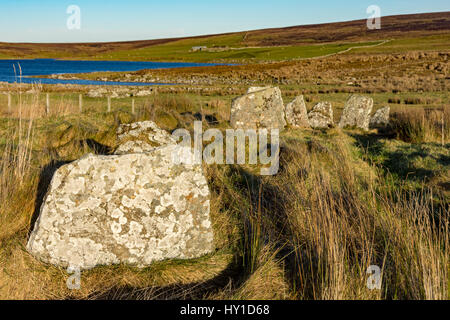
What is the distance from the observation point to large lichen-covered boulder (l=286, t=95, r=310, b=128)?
42.8 ft

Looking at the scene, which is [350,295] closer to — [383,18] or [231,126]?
[231,126]

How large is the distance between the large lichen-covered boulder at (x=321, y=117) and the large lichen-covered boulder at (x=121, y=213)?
10.3 meters

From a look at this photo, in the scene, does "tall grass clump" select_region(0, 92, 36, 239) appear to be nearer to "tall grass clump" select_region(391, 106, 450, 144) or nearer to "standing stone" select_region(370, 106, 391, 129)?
"tall grass clump" select_region(391, 106, 450, 144)

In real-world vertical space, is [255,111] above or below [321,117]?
above

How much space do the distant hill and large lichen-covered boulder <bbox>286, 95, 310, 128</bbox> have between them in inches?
4182

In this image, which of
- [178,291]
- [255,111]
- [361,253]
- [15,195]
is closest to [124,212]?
[178,291]

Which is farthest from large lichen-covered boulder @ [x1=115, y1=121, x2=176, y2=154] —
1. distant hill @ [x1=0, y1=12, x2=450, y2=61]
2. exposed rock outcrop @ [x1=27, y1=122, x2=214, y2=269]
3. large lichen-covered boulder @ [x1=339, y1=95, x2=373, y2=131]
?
distant hill @ [x1=0, y1=12, x2=450, y2=61]

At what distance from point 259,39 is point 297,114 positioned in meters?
133

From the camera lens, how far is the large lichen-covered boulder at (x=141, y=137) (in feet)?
22.9

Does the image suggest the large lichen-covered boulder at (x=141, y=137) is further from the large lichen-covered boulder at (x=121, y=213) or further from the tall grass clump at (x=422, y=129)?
the tall grass clump at (x=422, y=129)

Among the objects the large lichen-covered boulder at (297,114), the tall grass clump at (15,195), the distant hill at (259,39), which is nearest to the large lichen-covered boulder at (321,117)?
the large lichen-covered boulder at (297,114)

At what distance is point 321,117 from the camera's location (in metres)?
13.5

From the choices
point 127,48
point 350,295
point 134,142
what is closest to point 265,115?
point 134,142

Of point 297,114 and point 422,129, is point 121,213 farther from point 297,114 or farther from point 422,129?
point 297,114
